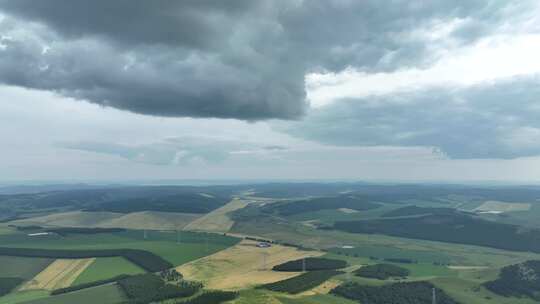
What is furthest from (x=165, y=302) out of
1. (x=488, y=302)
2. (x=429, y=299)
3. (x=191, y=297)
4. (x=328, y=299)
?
(x=488, y=302)

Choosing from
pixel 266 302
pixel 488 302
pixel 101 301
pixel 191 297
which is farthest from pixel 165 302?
pixel 488 302

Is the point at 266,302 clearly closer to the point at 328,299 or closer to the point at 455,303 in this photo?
the point at 328,299

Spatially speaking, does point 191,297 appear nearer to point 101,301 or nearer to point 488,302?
point 101,301

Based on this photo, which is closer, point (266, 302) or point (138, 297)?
point (266, 302)

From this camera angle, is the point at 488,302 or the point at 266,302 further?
the point at 488,302

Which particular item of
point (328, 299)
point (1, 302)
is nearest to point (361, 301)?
point (328, 299)

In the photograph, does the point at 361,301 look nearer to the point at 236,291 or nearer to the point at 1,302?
the point at 236,291

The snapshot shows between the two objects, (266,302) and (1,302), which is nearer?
(266,302)
